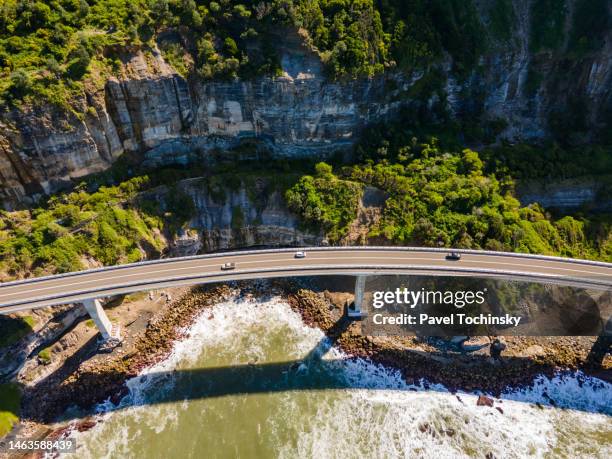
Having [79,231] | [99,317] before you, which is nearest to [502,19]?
[79,231]

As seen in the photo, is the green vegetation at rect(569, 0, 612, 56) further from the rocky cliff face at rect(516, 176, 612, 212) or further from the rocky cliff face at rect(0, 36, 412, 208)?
the rocky cliff face at rect(0, 36, 412, 208)

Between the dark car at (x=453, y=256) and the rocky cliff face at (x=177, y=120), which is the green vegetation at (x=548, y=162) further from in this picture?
the dark car at (x=453, y=256)

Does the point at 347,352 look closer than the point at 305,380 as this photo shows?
No

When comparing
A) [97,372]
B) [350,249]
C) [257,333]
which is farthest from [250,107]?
[97,372]

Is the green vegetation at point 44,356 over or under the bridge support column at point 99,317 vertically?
under

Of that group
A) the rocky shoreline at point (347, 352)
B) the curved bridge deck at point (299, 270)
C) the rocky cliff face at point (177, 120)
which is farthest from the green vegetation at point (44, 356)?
the rocky cliff face at point (177, 120)

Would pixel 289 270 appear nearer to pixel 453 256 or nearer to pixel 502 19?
pixel 453 256
